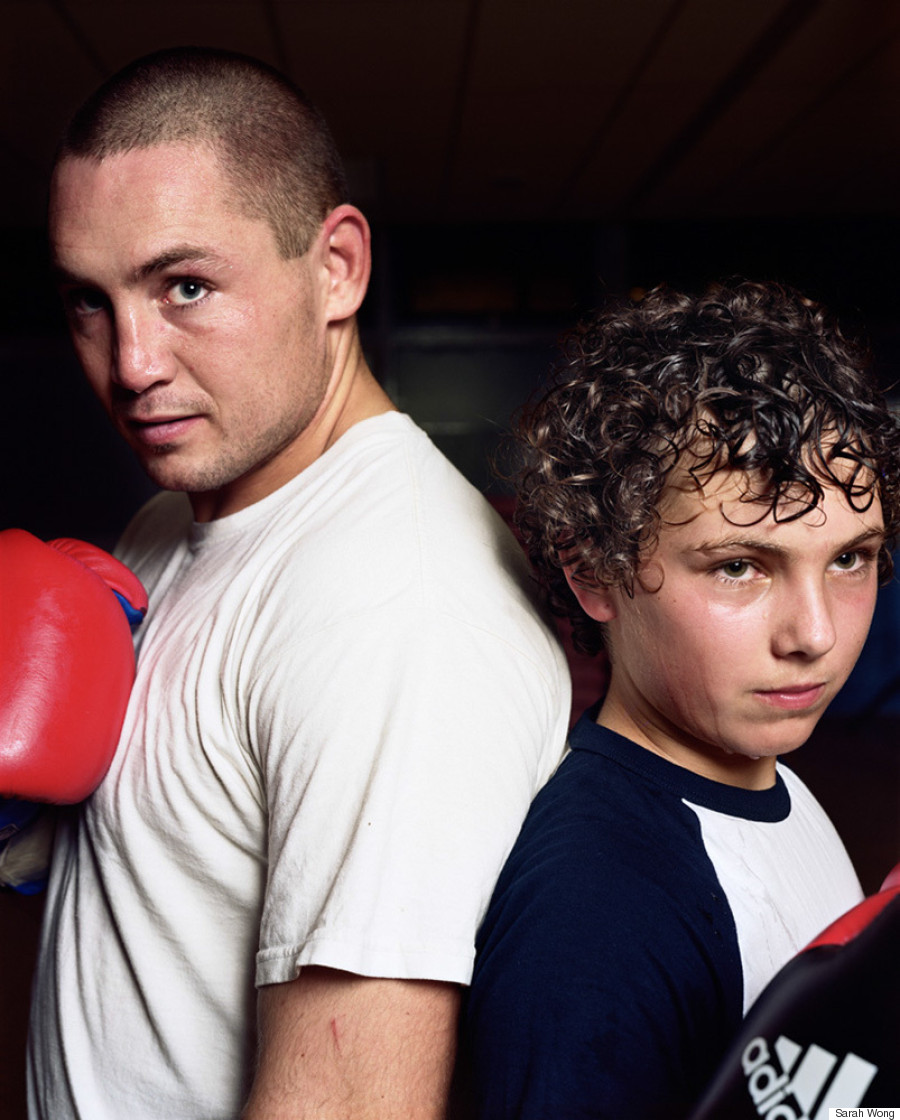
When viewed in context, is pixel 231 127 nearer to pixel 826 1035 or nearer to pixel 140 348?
pixel 140 348

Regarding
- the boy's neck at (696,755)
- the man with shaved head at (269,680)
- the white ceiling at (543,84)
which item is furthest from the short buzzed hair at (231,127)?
the white ceiling at (543,84)

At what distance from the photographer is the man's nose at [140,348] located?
0.90 metres

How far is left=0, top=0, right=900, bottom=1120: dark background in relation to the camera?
3119mm

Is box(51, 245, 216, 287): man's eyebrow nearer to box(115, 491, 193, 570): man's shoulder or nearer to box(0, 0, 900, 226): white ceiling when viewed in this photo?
box(115, 491, 193, 570): man's shoulder

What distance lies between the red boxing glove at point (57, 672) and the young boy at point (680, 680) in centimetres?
39

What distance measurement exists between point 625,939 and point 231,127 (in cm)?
76

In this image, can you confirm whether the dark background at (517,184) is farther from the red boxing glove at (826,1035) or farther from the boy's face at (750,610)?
the red boxing glove at (826,1035)

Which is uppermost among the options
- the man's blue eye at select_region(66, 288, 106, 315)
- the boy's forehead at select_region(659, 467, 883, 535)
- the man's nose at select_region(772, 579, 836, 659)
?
the man's blue eye at select_region(66, 288, 106, 315)

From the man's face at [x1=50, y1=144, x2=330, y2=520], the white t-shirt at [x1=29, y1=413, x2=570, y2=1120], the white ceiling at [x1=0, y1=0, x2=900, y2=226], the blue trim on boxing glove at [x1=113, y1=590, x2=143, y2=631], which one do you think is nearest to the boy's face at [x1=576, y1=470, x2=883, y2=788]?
the white t-shirt at [x1=29, y1=413, x2=570, y2=1120]

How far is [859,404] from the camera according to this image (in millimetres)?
814

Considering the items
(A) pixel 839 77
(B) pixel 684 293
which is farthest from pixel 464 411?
(B) pixel 684 293

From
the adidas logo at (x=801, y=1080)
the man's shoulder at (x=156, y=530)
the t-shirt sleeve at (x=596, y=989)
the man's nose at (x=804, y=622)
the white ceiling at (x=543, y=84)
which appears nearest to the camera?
the adidas logo at (x=801, y=1080)

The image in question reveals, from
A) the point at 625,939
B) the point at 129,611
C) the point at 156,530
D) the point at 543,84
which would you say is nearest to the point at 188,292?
the point at 129,611

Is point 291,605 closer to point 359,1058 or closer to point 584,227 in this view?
point 359,1058
